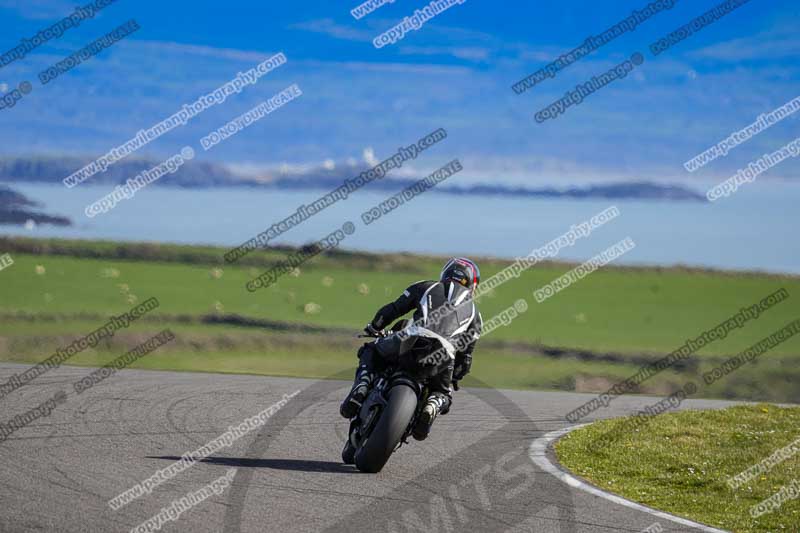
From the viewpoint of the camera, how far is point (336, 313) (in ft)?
171

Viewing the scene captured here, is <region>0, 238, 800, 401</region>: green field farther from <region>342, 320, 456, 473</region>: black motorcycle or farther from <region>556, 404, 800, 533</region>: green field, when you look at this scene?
<region>342, 320, 456, 473</region>: black motorcycle

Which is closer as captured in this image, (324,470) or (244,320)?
(324,470)

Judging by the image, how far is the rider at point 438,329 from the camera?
1183cm

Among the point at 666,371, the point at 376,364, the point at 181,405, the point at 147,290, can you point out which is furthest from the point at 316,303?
the point at 376,364

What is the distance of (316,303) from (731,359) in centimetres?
1843

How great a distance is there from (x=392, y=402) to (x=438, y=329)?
93cm

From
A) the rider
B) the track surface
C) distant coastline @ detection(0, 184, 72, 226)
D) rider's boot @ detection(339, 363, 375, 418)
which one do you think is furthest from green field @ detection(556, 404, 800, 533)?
distant coastline @ detection(0, 184, 72, 226)

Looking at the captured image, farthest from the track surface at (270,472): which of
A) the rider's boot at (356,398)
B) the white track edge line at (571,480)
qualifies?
the rider's boot at (356,398)

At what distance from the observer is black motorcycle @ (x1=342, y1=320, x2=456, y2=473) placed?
11258 mm

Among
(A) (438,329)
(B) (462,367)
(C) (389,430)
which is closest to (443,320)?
(A) (438,329)

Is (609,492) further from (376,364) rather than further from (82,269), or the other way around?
(82,269)

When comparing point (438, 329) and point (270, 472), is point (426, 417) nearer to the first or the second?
point (438, 329)

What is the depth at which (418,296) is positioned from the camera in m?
12.3

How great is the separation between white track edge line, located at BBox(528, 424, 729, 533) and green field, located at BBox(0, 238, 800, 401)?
54.1 ft
